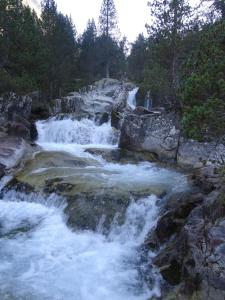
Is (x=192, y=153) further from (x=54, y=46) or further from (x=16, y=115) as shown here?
(x=54, y=46)

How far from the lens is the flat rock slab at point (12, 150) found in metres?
17.7

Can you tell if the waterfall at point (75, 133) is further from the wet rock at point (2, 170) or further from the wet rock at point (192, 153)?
the wet rock at point (2, 170)

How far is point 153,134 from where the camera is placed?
21.0 m

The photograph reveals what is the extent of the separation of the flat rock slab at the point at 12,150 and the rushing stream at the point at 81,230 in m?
0.83

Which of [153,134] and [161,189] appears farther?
[153,134]

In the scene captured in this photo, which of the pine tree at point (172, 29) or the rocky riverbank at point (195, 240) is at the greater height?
the pine tree at point (172, 29)

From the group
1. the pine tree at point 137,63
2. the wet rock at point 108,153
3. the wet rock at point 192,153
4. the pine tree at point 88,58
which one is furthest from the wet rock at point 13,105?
the pine tree at point 137,63

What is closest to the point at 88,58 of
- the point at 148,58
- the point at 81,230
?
the point at 148,58

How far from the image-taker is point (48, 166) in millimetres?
17141

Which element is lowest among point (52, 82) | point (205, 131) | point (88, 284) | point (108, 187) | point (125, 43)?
point (88, 284)

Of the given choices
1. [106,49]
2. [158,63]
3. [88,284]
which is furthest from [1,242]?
[106,49]

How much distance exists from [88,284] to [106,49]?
173 ft

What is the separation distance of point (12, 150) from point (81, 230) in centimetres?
830

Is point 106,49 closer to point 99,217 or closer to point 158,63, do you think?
point 158,63
